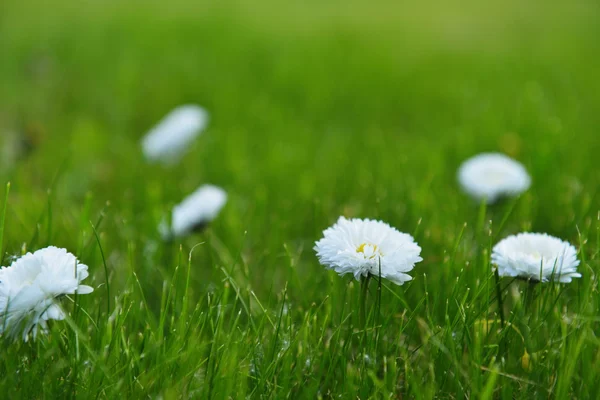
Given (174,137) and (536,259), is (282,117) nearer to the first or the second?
(174,137)

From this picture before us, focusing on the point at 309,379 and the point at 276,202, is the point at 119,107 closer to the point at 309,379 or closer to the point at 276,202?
the point at 276,202

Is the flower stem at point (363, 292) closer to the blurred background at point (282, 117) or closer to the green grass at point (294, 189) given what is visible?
the green grass at point (294, 189)

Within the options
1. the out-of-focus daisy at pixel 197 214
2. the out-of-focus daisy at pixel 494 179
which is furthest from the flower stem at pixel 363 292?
the out-of-focus daisy at pixel 494 179

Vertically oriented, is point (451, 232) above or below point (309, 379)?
above

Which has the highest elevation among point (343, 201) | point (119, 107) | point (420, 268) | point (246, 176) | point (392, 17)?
point (392, 17)

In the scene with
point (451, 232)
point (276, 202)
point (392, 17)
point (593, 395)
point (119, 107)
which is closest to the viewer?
point (593, 395)

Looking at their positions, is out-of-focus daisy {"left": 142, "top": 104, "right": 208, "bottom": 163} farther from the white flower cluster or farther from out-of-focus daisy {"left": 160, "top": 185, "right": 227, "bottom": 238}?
out-of-focus daisy {"left": 160, "top": 185, "right": 227, "bottom": 238}

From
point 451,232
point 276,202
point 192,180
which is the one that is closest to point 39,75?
point 192,180

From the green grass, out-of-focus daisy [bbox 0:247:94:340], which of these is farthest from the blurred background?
out-of-focus daisy [bbox 0:247:94:340]
